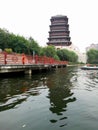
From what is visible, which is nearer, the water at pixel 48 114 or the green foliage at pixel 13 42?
the water at pixel 48 114

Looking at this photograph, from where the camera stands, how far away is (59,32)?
125375 mm

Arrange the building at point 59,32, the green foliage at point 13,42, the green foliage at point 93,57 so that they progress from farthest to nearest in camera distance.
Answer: the green foliage at point 93,57
the building at point 59,32
the green foliage at point 13,42

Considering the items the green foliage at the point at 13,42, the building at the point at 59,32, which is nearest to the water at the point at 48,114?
the green foliage at the point at 13,42

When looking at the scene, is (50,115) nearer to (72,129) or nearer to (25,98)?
(72,129)

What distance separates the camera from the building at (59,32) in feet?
407

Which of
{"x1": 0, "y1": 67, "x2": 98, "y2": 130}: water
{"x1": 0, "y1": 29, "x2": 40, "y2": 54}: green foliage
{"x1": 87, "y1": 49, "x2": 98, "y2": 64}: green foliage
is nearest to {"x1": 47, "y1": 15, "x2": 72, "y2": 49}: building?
{"x1": 87, "y1": 49, "x2": 98, "y2": 64}: green foliage

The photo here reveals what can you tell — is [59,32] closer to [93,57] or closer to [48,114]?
[93,57]

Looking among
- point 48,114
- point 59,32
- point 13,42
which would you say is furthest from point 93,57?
point 48,114

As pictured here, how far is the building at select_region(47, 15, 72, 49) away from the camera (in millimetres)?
124125

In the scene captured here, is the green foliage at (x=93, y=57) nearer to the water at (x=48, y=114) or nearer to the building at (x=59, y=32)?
the building at (x=59, y=32)

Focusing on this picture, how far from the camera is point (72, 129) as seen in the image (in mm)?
5828

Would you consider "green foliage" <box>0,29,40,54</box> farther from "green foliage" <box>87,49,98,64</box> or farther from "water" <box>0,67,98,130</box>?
"green foliage" <box>87,49,98,64</box>

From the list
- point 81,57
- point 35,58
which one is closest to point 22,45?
point 35,58

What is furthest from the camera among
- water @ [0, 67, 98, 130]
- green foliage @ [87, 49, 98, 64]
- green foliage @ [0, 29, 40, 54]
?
green foliage @ [87, 49, 98, 64]
